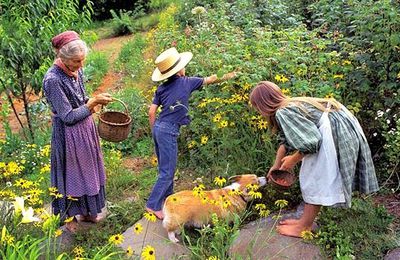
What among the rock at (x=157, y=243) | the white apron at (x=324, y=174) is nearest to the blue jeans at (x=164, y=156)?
the rock at (x=157, y=243)

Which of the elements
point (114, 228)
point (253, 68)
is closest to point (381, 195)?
point (253, 68)

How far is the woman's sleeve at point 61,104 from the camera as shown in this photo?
13.0 feet

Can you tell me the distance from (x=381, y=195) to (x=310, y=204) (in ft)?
3.57

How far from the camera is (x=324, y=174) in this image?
12.5 ft

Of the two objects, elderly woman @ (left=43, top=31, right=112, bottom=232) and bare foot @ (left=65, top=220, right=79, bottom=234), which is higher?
elderly woman @ (left=43, top=31, right=112, bottom=232)

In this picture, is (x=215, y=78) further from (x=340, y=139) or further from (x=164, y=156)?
(x=340, y=139)

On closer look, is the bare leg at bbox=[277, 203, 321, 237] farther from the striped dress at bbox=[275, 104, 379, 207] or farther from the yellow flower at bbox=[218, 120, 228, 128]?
the yellow flower at bbox=[218, 120, 228, 128]

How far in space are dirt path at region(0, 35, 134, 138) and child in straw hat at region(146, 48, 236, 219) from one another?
11.5 ft

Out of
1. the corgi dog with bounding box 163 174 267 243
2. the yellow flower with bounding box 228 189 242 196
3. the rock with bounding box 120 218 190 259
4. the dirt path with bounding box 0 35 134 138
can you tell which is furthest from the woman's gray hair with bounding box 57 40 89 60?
the dirt path with bounding box 0 35 134 138

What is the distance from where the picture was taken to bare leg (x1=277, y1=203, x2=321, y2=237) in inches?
154

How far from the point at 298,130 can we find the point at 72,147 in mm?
1822

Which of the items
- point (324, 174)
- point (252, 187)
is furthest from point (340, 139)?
point (252, 187)

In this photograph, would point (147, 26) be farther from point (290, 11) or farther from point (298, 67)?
point (298, 67)

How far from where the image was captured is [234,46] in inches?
197
